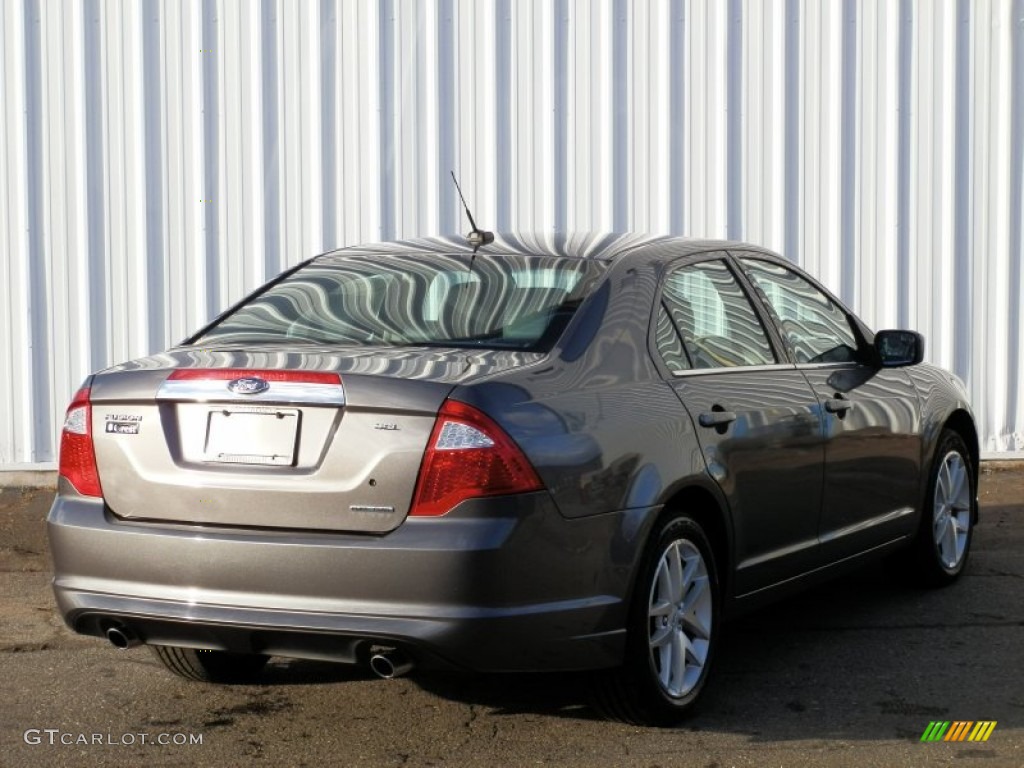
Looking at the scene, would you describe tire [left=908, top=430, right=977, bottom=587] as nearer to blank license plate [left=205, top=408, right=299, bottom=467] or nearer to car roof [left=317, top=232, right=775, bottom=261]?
car roof [left=317, top=232, right=775, bottom=261]

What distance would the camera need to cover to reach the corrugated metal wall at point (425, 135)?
10570 millimetres

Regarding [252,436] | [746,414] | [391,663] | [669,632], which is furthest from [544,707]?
[252,436]

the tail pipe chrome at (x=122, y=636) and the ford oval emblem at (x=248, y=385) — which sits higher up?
the ford oval emblem at (x=248, y=385)

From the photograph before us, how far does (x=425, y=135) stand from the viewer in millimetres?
10664

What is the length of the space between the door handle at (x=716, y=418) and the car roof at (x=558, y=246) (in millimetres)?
603

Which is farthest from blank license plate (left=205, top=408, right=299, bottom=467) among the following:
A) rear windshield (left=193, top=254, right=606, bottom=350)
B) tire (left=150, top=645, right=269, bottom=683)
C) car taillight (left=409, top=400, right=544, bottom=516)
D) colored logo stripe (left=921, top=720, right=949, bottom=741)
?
colored logo stripe (left=921, top=720, right=949, bottom=741)

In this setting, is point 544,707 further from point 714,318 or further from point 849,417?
point 849,417

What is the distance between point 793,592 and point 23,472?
6.05 metres

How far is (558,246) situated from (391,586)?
1.68 metres

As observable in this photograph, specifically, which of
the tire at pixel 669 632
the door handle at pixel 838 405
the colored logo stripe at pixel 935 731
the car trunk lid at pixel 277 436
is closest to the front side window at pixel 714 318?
the door handle at pixel 838 405

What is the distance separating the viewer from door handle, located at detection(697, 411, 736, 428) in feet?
17.5

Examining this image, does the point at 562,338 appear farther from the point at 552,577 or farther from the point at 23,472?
the point at 23,472

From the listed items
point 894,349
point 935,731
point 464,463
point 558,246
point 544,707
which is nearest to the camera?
point 464,463

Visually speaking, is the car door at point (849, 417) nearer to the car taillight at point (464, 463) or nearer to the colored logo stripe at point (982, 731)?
the colored logo stripe at point (982, 731)
